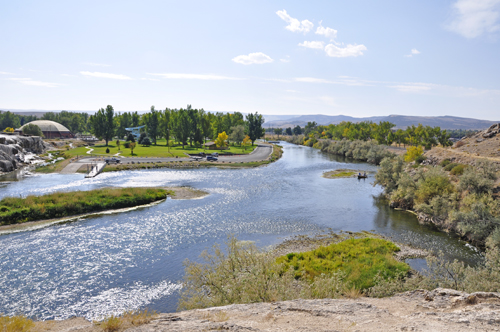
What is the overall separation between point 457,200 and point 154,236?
37119mm

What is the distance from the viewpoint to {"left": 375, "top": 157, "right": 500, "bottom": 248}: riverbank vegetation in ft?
101

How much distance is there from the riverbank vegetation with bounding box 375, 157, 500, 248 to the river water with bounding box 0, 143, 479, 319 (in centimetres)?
203

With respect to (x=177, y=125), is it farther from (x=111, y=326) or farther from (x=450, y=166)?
(x=111, y=326)

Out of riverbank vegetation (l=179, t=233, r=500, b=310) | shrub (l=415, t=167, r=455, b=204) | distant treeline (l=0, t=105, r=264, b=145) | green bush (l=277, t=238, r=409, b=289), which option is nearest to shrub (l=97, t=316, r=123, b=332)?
riverbank vegetation (l=179, t=233, r=500, b=310)

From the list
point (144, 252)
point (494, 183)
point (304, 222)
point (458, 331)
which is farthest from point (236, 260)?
point (494, 183)

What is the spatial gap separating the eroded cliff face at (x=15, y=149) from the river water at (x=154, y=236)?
15.7 meters

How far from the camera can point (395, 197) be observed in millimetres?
45906

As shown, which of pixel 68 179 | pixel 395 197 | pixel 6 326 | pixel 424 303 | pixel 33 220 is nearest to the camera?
pixel 6 326

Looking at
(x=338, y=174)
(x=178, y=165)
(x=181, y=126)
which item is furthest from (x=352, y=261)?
(x=181, y=126)

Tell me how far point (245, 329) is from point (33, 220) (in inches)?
1422

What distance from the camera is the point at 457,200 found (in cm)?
3709

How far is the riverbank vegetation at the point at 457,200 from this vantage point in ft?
101

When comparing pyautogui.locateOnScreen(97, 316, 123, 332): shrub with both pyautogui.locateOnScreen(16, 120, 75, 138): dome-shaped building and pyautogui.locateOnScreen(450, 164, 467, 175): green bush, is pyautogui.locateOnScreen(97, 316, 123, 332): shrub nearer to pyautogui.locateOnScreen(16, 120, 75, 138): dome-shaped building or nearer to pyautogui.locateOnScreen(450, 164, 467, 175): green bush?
pyautogui.locateOnScreen(450, 164, 467, 175): green bush

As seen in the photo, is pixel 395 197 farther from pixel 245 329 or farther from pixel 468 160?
pixel 245 329
